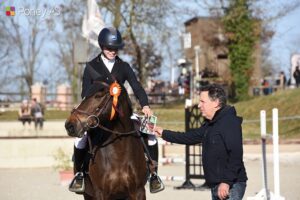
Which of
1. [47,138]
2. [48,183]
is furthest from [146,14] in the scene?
[48,183]

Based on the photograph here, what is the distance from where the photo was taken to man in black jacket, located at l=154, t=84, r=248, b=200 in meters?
6.56

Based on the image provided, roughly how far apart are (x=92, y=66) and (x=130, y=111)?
74 centimetres

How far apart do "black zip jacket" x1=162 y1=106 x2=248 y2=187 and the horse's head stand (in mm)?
1466

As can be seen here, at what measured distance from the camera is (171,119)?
3120 cm

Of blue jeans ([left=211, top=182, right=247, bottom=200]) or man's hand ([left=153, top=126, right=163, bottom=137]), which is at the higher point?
man's hand ([left=153, top=126, right=163, bottom=137])

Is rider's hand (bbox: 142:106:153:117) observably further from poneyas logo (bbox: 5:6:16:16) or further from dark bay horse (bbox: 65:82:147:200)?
poneyas logo (bbox: 5:6:16:16)

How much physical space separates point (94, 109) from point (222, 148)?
1.75 meters

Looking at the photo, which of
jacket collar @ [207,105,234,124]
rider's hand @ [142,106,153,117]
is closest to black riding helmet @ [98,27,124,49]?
rider's hand @ [142,106,153,117]

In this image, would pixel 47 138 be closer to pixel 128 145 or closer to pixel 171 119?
pixel 171 119

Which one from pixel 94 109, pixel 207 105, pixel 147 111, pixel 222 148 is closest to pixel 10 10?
pixel 147 111

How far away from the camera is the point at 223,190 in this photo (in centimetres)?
646

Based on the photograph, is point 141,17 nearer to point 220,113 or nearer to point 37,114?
point 37,114

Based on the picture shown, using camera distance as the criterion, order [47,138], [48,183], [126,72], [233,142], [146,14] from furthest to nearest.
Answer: [146,14] → [47,138] → [48,183] → [126,72] → [233,142]

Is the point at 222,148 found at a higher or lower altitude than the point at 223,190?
higher
